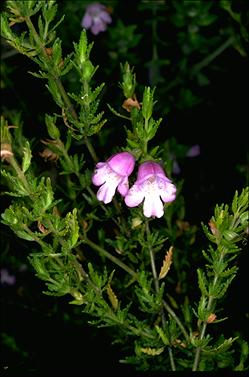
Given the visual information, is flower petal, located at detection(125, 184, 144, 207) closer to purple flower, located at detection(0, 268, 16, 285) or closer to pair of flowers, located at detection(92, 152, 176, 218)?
pair of flowers, located at detection(92, 152, 176, 218)

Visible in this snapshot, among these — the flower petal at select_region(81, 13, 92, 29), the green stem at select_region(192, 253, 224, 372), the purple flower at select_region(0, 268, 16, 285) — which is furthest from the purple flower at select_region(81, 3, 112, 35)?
the green stem at select_region(192, 253, 224, 372)

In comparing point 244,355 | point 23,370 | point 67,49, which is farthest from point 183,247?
point 67,49

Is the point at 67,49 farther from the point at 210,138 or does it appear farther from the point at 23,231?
the point at 23,231

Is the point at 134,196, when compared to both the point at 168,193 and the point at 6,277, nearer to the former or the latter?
the point at 168,193

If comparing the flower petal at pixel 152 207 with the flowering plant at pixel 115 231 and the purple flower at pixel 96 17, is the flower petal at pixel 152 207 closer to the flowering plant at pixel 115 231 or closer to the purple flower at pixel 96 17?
the flowering plant at pixel 115 231

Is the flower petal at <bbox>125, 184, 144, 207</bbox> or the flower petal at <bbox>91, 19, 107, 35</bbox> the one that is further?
the flower petal at <bbox>91, 19, 107, 35</bbox>
